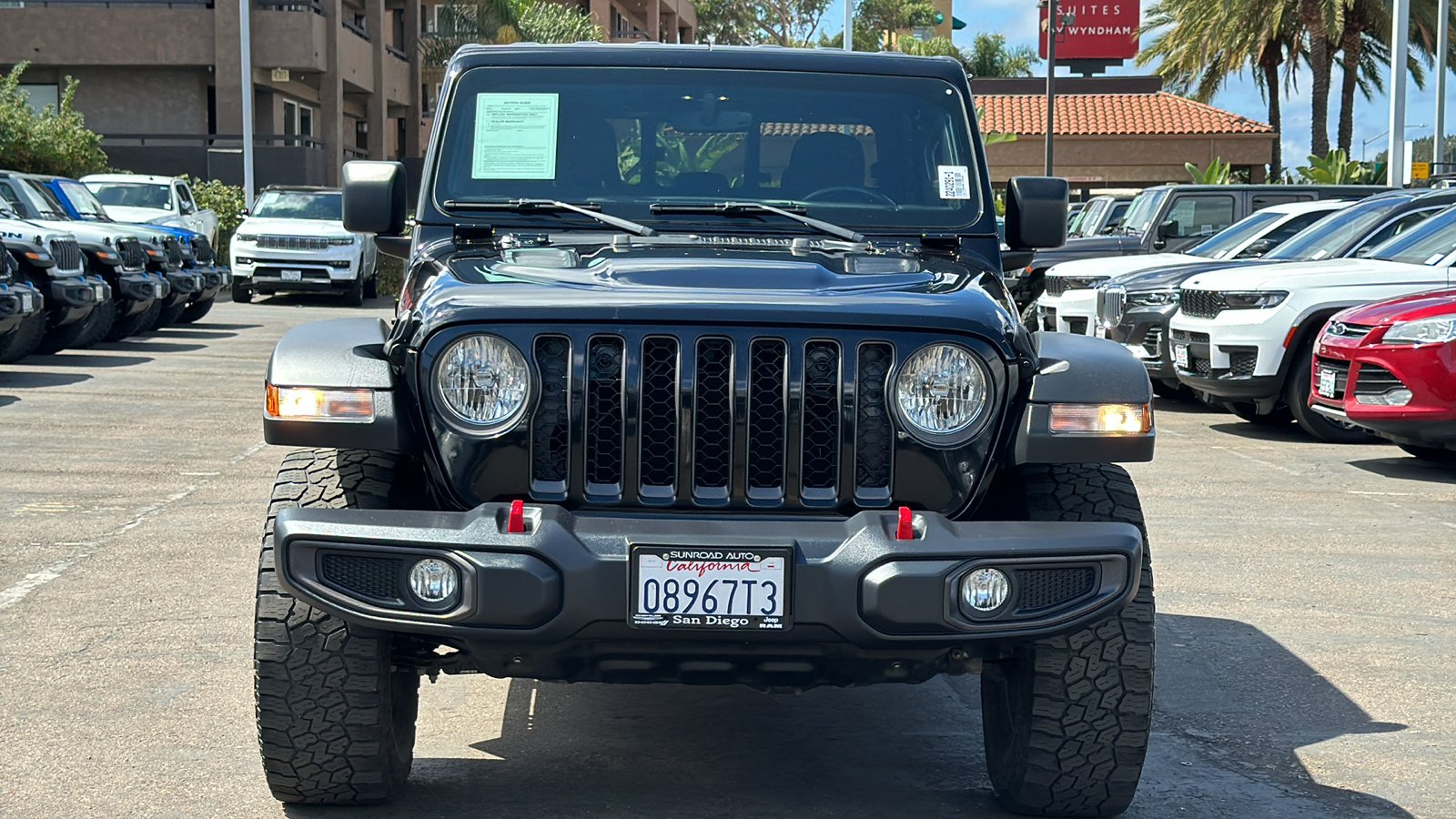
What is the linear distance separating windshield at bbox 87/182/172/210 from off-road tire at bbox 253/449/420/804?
2194 cm

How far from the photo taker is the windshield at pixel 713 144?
17.1 feet

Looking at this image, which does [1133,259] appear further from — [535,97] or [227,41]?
[227,41]

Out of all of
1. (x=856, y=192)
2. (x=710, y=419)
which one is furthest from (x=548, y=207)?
(x=710, y=419)

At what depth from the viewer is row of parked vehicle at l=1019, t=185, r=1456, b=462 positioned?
32.9 feet

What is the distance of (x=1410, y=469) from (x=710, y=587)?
8.05 m

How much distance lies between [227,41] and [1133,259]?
A: 26.6 metres

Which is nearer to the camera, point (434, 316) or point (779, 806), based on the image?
point (434, 316)

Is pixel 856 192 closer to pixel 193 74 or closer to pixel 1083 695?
pixel 1083 695

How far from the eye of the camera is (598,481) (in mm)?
4012

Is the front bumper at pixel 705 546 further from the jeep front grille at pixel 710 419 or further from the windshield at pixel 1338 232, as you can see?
the windshield at pixel 1338 232

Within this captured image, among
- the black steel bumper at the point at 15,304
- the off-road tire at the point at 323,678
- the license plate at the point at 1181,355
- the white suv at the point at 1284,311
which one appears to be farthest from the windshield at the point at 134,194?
the off-road tire at the point at 323,678

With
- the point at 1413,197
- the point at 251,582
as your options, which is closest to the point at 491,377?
the point at 251,582

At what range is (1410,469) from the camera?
10.6m

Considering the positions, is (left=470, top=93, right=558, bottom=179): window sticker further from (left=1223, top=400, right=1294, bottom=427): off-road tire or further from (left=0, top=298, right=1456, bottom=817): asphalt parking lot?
(left=1223, top=400, right=1294, bottom=427): off-road tire
